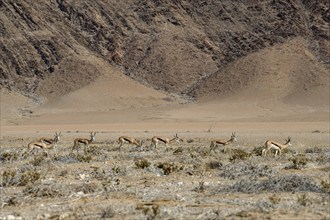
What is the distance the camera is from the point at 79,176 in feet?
54.1

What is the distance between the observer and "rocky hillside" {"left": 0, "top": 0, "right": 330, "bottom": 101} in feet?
328

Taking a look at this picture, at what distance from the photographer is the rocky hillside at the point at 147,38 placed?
328 feet

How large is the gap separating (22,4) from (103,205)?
328 feet

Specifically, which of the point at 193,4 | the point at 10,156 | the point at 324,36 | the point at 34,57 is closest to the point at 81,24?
the point at 34,57

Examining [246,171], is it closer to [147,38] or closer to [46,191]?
[46,191]

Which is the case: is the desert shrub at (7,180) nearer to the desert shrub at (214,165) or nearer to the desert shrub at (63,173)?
the desert shrub at (63,173)

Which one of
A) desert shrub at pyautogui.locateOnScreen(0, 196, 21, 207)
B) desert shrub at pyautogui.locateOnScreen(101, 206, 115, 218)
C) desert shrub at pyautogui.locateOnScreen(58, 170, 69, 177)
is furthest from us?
desert shrub at pyautogui.locateOnScreen(58, 170, 69, 177)

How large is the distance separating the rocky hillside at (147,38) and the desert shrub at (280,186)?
265ft

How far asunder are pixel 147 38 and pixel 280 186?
96559 mm

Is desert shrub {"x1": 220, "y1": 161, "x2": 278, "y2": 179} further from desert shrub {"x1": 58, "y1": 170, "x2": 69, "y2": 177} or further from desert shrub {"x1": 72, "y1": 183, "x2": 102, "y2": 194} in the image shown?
desert shrub {"x1": 58, "y1": 170, "x2": 69, "y2": 177}

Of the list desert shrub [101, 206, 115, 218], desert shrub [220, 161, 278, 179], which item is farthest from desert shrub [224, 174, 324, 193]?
desert shrub [101, 206, 115, 218]

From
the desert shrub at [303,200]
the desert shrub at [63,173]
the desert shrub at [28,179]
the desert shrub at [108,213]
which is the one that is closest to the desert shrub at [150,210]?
the desert shrub at [108,213]

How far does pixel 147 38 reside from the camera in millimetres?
108688

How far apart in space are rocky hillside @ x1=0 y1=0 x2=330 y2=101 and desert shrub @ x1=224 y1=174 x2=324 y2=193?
80.9m
